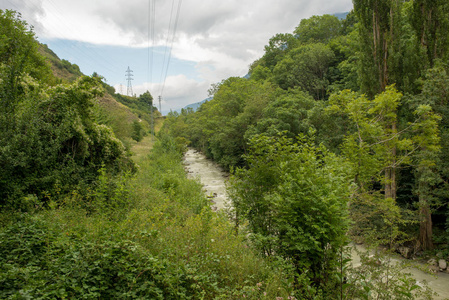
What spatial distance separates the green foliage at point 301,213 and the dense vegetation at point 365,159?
0.09ft

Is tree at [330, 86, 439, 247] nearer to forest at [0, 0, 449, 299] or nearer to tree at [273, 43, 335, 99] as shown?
forest at [0, 0, 449, 299]

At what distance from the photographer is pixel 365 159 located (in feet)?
34.3

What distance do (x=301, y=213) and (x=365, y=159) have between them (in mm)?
7010

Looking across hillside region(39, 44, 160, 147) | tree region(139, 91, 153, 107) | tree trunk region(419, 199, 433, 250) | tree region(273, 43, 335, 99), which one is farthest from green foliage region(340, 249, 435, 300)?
tree region(139, 91, 153, 107)

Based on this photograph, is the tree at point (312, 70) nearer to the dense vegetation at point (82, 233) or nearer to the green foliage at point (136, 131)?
the dense vegetation at point (82, 233)

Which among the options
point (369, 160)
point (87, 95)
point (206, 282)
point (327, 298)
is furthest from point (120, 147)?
point (369, 160)

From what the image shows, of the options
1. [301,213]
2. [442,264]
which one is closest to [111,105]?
[301,213]

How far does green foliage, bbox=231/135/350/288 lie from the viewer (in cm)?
483

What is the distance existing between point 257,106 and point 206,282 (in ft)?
78.1

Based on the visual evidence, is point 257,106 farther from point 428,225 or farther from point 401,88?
point 428,225

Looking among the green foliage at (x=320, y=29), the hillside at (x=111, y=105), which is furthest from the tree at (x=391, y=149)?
the green foliage at (x=320, y=29)

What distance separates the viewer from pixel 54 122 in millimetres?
8570

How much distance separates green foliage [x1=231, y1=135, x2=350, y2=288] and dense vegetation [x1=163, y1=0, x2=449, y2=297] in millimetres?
28

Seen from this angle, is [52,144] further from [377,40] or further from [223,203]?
[377,40]
